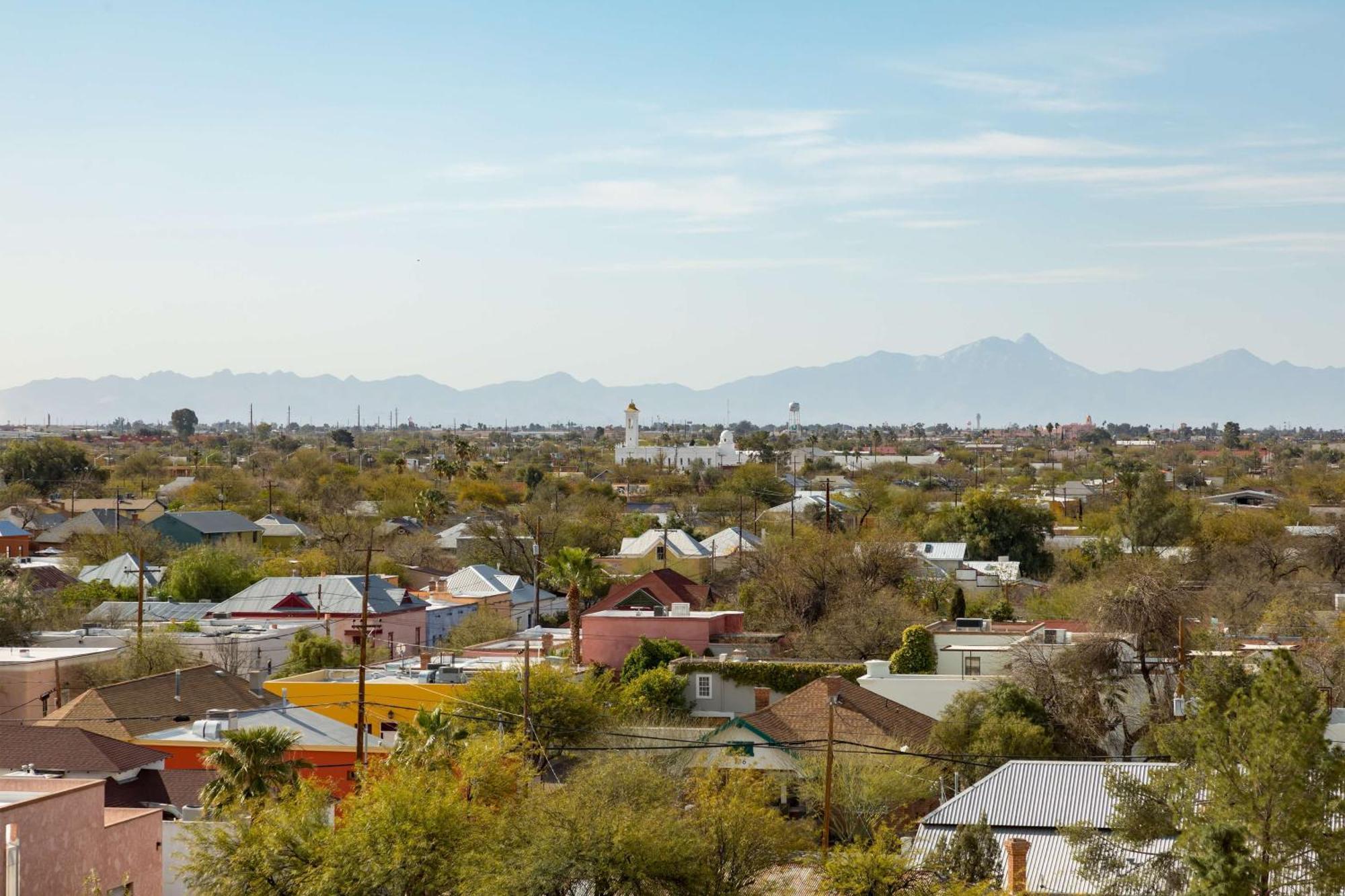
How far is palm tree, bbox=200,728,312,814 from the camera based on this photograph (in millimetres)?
A: 27047

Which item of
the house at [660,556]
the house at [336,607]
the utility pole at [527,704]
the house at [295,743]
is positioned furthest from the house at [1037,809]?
the house at [660,556]

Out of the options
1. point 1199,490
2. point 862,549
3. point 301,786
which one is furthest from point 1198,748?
point 1199,490

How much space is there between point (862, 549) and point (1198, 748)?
39440mm

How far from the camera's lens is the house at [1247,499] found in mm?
103000

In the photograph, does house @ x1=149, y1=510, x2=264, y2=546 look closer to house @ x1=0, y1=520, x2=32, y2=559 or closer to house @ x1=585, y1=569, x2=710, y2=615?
house @ x1=0, y1=520, x2=32, y2=559

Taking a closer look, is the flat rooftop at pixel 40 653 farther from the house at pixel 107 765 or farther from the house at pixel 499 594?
the house at pixel 499 594

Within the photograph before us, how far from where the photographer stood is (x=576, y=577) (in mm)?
48281

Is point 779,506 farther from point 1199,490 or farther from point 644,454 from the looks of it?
point 644,454

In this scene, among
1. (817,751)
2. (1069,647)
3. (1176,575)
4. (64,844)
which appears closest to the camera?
(64,844)

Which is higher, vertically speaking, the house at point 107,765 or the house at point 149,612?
the house at point 107,765

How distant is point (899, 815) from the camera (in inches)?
1289

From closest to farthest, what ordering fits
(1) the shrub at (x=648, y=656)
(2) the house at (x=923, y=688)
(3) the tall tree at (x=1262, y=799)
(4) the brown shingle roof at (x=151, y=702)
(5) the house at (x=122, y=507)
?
1. (3) the tall tree at (x=1262, y=799)
2. (4) the brown shingle roof at (x=151, y=702)
3. (2) the house at (x=923, y=688)
4. (1) the shrub at (x=648, y=656)
5. (5) the house at (x=122, y=507)

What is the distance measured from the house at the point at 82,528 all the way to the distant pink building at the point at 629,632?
1657 inches

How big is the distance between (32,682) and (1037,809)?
85.1 feet
